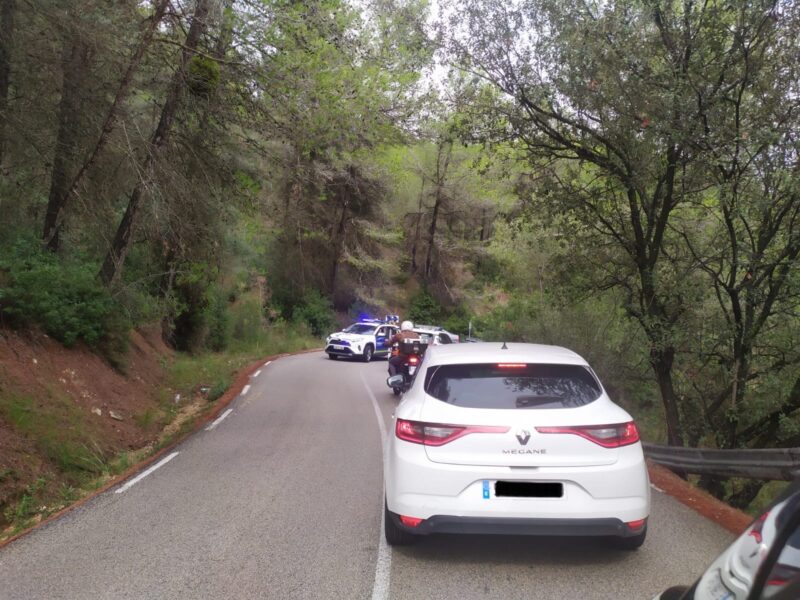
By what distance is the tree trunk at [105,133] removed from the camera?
10.5 metres

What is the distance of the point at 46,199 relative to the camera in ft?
46.2

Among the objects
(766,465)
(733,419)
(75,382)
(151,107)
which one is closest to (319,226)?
(151,107)

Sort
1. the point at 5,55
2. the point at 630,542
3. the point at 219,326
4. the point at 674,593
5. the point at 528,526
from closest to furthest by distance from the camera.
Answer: the point at 674,593 < the point at 528,526 < the point at 630,542 < the point at 5,55 < the point at 219,326

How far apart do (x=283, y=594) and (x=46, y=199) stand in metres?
12.7

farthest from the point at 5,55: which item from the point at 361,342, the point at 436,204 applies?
the point at 436,204

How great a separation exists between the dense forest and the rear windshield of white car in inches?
157

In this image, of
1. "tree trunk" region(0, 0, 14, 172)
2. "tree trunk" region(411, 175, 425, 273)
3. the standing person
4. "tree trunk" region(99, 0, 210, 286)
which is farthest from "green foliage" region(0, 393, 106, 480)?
"tree trunk" region(411, 175, 425, 273)

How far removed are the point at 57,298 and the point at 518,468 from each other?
10132mm

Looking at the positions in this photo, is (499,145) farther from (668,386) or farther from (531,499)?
(531,499)

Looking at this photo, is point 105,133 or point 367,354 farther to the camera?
point 367,354

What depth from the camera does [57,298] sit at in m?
11.7

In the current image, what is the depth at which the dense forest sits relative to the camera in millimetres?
8117

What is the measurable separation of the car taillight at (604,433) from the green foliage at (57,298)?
29.6 feet

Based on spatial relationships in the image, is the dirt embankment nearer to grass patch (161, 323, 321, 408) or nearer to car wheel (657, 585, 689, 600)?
grass patch (161, 323, 321, 408)
